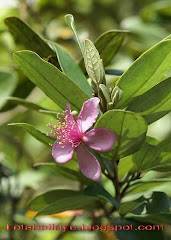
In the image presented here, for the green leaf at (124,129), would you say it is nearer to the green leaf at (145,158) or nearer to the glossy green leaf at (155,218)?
the green leaf at (145,158)

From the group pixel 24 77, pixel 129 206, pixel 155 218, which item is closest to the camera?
pixel 129 206

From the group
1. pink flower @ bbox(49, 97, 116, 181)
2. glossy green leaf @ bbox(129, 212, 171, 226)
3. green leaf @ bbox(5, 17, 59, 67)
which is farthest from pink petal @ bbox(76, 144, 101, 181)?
green leaf @ bbox(5, 17, 59, 67)

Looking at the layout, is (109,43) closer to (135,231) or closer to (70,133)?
(70,133)

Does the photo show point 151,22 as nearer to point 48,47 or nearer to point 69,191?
point 48,47

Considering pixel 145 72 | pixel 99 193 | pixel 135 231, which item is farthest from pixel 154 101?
pixel 135 231

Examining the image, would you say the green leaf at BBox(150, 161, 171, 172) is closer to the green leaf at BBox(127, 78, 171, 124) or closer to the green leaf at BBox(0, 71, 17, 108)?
the green leaf at BBox(127, 78, 171, 124)

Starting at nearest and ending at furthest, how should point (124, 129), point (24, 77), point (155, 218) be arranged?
point (124, 129)
point (155, 218)
point (24, 77)

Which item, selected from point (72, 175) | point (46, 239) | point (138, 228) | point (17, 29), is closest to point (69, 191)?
point (72, 175)
